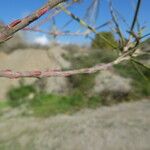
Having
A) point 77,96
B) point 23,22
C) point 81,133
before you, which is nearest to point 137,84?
point 77,96

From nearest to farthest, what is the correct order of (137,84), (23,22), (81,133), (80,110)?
1. (23,22)
2. (81,133)
3. (80,110)
4. (137,84)

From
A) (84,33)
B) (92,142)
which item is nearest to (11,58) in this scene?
(92,142)

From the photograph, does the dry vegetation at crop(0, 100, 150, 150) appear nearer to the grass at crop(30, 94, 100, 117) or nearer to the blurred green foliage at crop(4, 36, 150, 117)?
the grass at crop(30, 94, 100, 117)

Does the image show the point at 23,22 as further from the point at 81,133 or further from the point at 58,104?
the point at 58,104

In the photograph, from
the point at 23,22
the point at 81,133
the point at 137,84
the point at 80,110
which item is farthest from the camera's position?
the point at 137,84

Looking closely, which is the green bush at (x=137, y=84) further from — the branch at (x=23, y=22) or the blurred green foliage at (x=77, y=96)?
the branch at (x=23, y=22)

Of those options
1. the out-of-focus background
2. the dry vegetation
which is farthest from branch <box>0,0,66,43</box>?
the dry vegetation

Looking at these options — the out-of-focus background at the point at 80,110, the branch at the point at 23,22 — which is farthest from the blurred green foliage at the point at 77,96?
the branch at the point at 23,22
